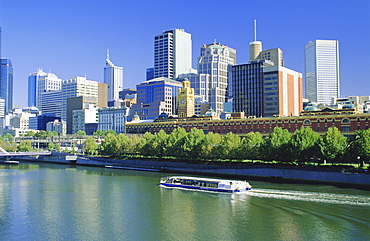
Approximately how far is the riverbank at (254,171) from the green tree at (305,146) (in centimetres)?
409

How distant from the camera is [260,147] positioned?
98.2m

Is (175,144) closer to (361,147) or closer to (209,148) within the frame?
(209,148)

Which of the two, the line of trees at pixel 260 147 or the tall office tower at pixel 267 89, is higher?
the tall office tower at pixel 267 89

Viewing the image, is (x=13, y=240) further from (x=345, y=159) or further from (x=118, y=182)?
(x=345, y=159)

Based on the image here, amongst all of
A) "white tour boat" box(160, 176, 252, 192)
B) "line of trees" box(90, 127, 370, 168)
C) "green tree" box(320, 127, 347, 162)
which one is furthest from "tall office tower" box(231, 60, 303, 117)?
"white tour boat" box(160, 176, 252, 192)

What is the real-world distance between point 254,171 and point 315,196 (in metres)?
30.6

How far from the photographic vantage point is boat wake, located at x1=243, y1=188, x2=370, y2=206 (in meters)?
59.8

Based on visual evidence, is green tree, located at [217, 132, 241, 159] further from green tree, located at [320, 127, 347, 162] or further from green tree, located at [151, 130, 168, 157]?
green tree, located at [320, 127, 347, 162]

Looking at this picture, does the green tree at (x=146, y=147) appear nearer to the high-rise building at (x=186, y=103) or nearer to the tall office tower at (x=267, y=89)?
the high-rise building at (x=186, y=103)

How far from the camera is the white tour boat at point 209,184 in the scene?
71.9 metres

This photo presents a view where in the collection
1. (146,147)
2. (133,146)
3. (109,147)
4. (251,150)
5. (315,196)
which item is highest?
(133,146)

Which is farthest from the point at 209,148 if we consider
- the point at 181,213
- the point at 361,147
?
the point at 181,213

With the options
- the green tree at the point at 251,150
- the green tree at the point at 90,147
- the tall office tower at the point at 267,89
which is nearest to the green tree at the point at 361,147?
the green tree at the point at 251,150

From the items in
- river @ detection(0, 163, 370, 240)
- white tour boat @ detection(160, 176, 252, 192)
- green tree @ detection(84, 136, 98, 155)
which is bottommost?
river @ detection(0, 163, 370, 240)
